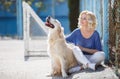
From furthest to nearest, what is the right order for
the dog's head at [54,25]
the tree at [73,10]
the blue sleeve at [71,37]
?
the tree at [73,10] → the blue sleeve at [71,37] → the dog's head at [54,25]

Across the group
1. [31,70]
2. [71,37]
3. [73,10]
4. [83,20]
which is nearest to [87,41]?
[71,37]

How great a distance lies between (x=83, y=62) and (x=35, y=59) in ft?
11.3

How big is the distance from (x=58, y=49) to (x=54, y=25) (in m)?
0.50

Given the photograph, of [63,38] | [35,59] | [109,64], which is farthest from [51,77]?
[35,59]

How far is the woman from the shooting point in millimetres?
8914

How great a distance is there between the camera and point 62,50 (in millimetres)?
8742

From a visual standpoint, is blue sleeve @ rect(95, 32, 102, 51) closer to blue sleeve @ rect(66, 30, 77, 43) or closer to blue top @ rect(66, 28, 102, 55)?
blue top @ rect(66, 28, 102, 55)

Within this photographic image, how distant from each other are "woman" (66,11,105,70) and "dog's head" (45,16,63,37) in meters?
0.53

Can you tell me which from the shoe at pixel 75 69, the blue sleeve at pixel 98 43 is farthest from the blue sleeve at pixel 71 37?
the shoe at pixel 75 69

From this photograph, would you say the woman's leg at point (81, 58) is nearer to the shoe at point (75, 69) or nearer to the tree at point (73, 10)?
the shoe at point (75, 69)

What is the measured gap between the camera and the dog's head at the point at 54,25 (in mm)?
8570

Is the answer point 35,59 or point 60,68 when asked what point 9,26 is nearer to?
point 35,59

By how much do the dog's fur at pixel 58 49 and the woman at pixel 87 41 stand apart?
19cm

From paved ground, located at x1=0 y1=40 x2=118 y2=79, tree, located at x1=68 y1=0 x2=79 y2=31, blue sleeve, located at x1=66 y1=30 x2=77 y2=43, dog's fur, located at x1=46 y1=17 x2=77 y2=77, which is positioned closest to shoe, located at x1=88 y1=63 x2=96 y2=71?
paved ground, located at x1=0 y1=40 x2=118 y2=79
